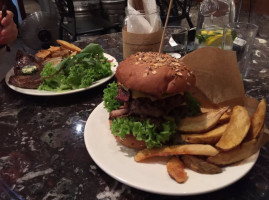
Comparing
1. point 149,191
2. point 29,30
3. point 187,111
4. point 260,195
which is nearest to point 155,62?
point 187,111

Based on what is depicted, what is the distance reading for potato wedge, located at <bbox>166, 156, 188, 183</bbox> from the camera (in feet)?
3.82

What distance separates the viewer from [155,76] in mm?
1404

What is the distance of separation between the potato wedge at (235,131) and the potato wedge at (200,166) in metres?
0.10

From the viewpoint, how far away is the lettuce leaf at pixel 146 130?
1.35 meters

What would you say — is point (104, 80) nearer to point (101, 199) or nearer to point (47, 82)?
point (47, 82)

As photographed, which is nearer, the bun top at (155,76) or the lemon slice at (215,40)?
the bun top at (155,76)

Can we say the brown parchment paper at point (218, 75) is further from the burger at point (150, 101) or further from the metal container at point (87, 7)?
the metal container at point (87, 7)

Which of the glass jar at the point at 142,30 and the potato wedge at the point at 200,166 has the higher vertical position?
the glass jar at the point at 142,30

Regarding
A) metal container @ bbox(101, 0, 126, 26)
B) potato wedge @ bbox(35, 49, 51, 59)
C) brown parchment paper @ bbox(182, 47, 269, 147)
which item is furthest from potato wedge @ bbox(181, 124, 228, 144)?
metal container @ bbox(101, 0, 126, 26)

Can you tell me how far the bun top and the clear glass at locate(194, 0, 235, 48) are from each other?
3.16 ft

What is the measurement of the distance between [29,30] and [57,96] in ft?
7.68

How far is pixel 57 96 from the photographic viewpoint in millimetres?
2152

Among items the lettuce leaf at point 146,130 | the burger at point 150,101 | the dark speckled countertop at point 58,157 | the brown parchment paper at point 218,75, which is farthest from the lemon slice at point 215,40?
the lettuce leaf at point 146,130

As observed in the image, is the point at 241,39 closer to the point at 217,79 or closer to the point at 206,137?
the point at 217,79
